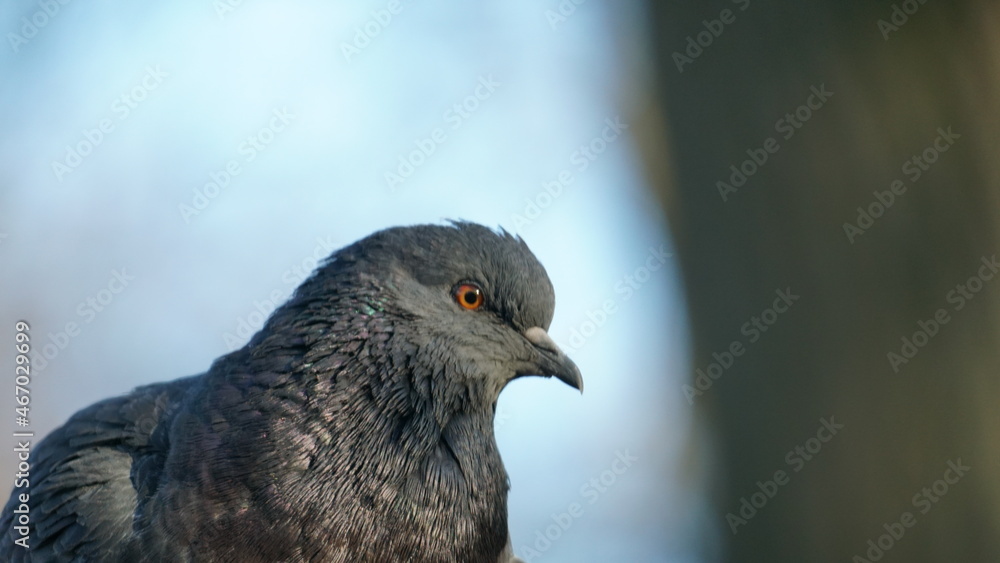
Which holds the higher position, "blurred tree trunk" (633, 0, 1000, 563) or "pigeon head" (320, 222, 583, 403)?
"blurred tree trunk" (633, 0, 1000, 563)

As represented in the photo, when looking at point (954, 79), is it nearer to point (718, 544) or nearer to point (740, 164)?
point (740, 164)

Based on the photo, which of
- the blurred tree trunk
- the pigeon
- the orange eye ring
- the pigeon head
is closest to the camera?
the pigeon

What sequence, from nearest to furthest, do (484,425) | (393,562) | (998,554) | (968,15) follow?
(393,562)
(484,425)
(998,554)
(968,15)

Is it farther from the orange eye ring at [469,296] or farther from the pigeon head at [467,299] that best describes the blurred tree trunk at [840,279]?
the orange eye ring at [469,296]

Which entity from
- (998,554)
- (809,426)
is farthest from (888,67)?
(998,554)

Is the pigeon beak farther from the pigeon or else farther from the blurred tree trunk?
the blurred tree trunk

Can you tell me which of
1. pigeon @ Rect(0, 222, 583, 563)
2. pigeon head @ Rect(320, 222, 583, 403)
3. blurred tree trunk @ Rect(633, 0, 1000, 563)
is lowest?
pigeon @ Rect(0, 222, 583, 563)

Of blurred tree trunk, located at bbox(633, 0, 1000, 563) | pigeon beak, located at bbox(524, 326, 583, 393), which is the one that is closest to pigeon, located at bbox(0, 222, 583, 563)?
pigeon beak, located at bbox(524, 326, 583, 393)

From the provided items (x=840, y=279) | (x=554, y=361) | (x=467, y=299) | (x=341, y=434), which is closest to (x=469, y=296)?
(x=467, y=299)

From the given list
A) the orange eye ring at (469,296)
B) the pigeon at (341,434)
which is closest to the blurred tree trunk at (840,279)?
the pigeon at (341,434)
